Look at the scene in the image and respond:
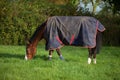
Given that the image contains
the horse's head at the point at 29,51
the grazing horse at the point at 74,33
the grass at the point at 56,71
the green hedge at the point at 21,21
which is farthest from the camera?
the green hedge at the point at 21,21

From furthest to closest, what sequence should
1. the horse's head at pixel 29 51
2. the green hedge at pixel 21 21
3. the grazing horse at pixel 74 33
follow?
the green hedge at pixel 21 21
the horse's head at pixel 29 51
the grazing horse at pixel 74 33

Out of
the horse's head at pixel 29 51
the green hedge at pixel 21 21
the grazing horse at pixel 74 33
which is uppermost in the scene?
the grazing horse at pixel 74 33

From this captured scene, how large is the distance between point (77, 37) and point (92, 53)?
2.82 feet

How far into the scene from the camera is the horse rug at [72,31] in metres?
13.9

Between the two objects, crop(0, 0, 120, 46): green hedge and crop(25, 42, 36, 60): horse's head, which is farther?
crop(0, 0, 120, 46): green hedge

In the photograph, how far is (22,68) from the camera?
11.9 m

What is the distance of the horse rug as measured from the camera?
45.6 ft

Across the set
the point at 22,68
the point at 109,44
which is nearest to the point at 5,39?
the point at 109,44

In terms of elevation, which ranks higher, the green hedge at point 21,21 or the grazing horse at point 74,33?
the grazing horse at point 74,33

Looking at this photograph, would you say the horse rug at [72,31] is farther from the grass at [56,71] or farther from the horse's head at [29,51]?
the grass at [56,71]

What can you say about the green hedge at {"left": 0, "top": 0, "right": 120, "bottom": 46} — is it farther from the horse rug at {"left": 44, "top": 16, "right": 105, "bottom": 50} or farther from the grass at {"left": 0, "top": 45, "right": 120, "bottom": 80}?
the grass at {"left": 0, "top": 45, "right": 120, "bottom": 80}

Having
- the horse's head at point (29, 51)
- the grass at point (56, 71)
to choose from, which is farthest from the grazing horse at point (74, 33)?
the grass at point (56, 71)

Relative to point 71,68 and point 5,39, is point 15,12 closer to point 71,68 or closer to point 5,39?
point 5,39

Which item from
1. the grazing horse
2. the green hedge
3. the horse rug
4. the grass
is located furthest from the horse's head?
the green hedge
